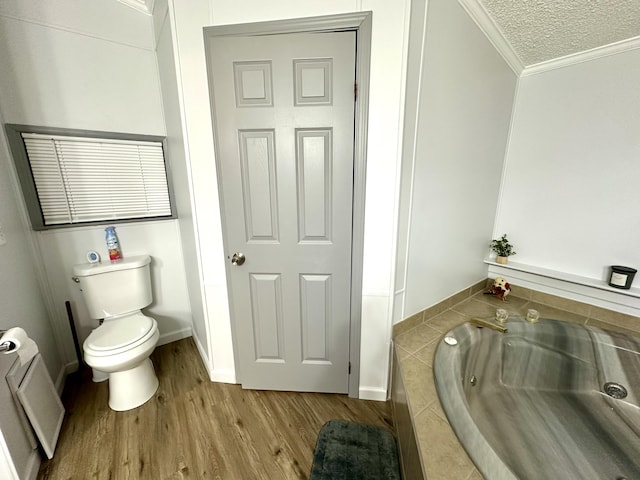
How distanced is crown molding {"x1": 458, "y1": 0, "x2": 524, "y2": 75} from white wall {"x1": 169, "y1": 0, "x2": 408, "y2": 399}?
0.49 m

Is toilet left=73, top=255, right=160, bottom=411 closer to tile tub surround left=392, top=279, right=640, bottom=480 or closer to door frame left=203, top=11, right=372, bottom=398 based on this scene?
door frame left=203, top=11, right=372, bottom=398

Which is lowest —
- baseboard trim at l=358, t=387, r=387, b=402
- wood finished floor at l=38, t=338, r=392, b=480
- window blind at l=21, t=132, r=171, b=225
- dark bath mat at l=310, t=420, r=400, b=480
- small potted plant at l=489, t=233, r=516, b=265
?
wood finished floor at l=38, t=338, r=392, b=480

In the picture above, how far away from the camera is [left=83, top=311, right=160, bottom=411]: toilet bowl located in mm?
1354

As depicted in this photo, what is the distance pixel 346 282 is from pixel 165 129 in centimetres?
175

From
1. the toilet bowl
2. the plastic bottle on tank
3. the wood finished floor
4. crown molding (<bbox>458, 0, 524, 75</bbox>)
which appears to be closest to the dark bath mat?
the wood finished floor

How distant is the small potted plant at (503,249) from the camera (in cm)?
188

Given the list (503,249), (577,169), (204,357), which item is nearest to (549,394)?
(503,249)

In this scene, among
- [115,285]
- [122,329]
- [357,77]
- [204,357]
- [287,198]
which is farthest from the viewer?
[204,357]

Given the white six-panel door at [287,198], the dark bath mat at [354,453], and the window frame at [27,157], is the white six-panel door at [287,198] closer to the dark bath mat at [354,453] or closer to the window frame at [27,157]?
the dark bath mat at [354,453]

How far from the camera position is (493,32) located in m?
1.39

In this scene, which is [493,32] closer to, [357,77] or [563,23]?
[563,23]

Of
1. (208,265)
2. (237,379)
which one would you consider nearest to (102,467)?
(237,379)

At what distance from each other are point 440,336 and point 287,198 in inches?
47.3

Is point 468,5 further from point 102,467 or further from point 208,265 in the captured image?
point 102,467
